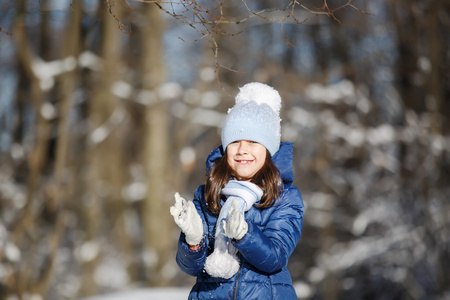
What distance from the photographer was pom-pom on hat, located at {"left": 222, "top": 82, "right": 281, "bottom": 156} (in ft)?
9.42

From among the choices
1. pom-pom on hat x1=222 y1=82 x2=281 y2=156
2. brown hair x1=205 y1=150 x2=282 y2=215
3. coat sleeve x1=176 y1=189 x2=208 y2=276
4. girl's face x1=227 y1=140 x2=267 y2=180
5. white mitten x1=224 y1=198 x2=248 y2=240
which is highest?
pom-pom on hat x1=222 y1=82 x2=281 y2=156

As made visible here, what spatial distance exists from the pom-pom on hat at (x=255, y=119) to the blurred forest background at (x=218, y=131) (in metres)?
6.16

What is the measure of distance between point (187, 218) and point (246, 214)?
0.41m

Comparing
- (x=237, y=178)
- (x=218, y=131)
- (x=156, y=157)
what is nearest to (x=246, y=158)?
(x=237, y=178)

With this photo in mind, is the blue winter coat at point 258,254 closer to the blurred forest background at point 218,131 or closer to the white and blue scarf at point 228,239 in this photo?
the white and blue scarf at point 228,239

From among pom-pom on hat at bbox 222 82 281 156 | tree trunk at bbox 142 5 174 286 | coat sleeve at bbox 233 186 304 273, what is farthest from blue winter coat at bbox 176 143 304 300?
tree trunk at bbox 142 5 174 286

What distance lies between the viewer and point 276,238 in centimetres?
257

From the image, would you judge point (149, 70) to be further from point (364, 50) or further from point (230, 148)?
point (230, 148)

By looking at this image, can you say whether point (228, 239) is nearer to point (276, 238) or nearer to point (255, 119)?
point (276, 238)

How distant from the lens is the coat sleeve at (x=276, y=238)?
240 cm

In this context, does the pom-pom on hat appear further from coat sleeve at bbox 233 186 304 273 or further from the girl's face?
coat sleeve at bbox 233 186 304 273

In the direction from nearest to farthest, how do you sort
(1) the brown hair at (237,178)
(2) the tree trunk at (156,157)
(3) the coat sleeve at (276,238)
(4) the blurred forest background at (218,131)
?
1. (3) the coat sleeve at (276,238)
2. (1) the brown hair at (237,178)
3. (4) the blurred forest background at (218,131)
4. (2) the tree trunk at (156,157)

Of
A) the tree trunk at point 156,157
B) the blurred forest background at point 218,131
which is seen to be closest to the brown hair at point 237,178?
the blurred forest background at point 218,131

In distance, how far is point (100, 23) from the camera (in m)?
10.6
